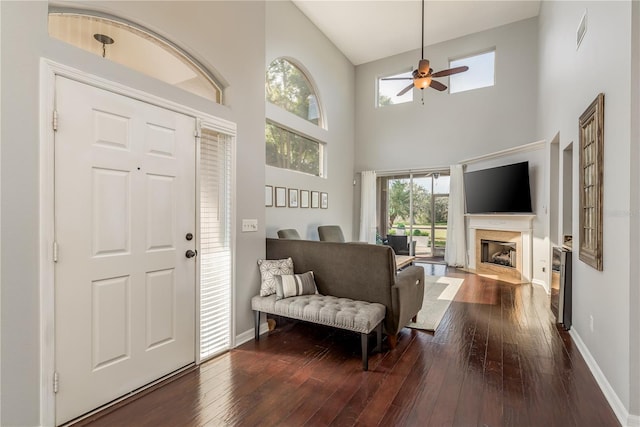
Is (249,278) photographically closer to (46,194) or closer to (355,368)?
(355,368)

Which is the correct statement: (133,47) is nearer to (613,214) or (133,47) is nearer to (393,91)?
(613,214)

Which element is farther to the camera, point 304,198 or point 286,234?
point 304,198

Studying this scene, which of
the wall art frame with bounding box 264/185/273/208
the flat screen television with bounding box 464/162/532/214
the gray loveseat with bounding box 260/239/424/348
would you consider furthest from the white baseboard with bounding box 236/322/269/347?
the flat screen television with bounding box 464/162/532/214

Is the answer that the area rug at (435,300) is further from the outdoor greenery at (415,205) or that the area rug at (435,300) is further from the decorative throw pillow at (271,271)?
the outdoor greenery at (415,205)

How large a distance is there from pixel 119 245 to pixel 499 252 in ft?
21.6

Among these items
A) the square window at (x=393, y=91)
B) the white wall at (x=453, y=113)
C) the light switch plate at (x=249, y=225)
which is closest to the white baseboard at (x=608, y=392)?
the light switch plate at (x=249, y=225)

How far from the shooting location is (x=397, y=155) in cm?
769

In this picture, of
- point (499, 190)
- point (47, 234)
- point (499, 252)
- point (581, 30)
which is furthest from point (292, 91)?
point (499, 252)

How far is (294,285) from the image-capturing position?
3.11m

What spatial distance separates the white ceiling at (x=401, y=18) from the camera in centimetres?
570

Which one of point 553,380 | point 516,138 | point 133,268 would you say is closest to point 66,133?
point 133,268

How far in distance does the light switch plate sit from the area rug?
209 centimetres

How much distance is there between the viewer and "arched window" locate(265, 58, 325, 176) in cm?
530

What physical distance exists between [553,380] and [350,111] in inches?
274
